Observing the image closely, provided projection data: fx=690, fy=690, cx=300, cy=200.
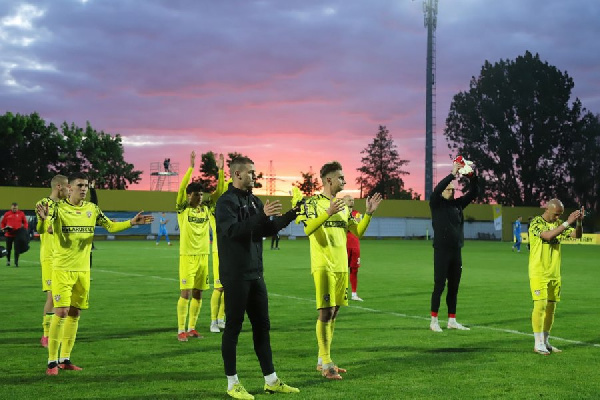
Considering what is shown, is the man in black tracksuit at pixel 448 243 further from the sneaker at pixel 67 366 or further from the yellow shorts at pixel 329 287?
the sneaker at pixel 67 366

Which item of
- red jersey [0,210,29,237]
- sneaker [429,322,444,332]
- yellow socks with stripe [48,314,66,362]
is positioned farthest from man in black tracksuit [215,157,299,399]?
red jersey [0,210,29,237]

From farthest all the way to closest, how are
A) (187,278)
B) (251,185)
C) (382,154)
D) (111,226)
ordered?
(382,154) → (187,278) → (111,226) → (251,185)

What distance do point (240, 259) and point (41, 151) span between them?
76.9 metres

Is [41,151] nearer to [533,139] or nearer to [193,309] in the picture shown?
[533,139]

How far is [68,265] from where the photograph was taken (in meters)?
8.17

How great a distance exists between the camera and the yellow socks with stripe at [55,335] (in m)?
7.99

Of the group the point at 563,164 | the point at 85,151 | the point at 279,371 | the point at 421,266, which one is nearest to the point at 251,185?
the point at 279,371

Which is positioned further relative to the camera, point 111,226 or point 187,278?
point 187,278

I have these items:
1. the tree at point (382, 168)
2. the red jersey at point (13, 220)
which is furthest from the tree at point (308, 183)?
the red jersey at point (13, 220)

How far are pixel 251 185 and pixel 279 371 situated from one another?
2599mm

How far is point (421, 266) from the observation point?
27.3 meters

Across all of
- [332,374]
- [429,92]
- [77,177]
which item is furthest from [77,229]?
[429,92]

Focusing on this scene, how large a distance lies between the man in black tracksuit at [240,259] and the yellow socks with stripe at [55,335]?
2407 millimetres

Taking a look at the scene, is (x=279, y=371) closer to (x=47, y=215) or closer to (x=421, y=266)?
(x=47, y=215)
